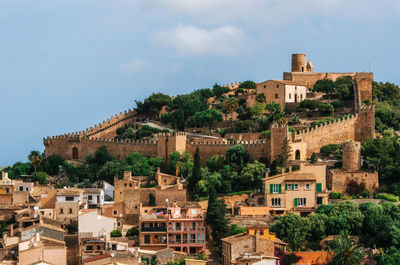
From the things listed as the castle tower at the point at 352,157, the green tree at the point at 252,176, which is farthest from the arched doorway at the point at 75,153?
the castle tower at the point at 352,157

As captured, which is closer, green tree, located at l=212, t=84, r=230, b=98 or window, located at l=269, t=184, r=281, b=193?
window, located at l=269, t=184, r=281, b=193

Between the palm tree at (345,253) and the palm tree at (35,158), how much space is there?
24800mm

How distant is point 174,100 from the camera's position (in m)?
66.2

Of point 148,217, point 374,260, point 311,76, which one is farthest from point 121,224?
point 311,76

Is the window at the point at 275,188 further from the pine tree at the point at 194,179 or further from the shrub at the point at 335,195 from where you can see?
the pine tree at the point at 194,179

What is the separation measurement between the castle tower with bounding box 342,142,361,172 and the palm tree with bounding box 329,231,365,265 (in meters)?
7.66

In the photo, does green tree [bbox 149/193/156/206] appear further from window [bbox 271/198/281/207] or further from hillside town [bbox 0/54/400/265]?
window [bbox 271/198/281/207]

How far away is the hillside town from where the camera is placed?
40.7m

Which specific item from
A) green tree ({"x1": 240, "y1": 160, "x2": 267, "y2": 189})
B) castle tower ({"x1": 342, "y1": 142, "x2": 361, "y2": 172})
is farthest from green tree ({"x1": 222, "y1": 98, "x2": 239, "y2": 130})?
castle tower ({"x1": 342, "y1": 142, "x2": 361, "y2": 172})

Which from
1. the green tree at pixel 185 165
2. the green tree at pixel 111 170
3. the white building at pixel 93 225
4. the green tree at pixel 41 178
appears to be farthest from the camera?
the green tree at pixel 41 178

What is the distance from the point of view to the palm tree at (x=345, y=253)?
39.1m

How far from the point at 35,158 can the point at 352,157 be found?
2250cm

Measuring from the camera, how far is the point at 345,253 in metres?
39.3

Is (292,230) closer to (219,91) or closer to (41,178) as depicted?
(41,178)
